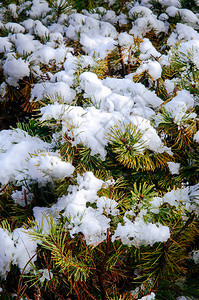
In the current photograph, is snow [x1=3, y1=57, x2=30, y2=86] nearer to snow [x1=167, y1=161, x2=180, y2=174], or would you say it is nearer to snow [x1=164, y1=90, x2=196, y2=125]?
snow [x1=164, y1=90, x2=196, y2=125]

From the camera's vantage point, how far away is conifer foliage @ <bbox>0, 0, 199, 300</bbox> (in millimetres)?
1003

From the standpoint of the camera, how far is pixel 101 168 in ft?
4.50

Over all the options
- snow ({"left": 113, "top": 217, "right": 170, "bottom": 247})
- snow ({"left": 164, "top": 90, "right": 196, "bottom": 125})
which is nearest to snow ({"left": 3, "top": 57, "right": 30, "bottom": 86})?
snow ({"left": 164, "top": 90, "right": 196, "bottom": 125})

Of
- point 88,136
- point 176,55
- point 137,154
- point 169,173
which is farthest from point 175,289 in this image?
point 176,55

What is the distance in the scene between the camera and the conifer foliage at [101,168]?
3.29 feet

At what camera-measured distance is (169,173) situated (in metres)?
1.37

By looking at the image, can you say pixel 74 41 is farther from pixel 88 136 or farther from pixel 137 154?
pixel 137 154

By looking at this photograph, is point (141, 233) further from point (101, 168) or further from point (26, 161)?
point (26, 161)

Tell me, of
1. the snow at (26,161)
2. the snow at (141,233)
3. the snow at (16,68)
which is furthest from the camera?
the snow at (16,68)

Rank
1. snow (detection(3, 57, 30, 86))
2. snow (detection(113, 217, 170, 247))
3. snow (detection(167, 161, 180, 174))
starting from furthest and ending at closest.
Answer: snow (detection(3, 57, 30, 86)) < snow (detection(167, 161, 180, 174)) < snow (detection(113, 217, 170, 247))

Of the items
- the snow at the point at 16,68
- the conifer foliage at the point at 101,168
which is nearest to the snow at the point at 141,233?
the conifer foliage at the point at 101,168

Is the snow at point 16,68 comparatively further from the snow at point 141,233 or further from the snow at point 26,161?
the snow at point 141,233

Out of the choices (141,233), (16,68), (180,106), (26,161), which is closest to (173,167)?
(180,106)

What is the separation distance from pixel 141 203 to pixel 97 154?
1.33 ft
